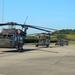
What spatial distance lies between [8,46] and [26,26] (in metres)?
2.50

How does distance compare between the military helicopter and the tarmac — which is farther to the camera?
the military helicopter

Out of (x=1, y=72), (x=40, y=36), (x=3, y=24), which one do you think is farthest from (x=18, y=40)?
(x=40, y=36)

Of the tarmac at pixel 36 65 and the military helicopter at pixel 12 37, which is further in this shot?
the military helicopter at pixel 12 37

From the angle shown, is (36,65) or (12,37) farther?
(12,37)

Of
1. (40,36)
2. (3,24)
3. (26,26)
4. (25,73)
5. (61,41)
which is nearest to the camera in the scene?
(25,73)

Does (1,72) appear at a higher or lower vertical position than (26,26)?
lower

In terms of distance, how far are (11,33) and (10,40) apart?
1.41 meters

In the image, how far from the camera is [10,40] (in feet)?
91.0

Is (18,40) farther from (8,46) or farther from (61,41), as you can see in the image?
(61,41)

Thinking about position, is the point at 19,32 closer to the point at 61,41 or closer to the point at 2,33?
the point at 2,33

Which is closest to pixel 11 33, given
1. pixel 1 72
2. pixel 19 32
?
pixel 19 32

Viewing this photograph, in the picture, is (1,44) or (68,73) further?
(1,44)

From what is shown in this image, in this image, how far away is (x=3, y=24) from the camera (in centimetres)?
2630

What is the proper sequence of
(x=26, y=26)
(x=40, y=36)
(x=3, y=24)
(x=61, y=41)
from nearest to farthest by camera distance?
(x=3, y=24) → (x=26, y=26) → (x=40, y=36) → (x=61, y=41)
